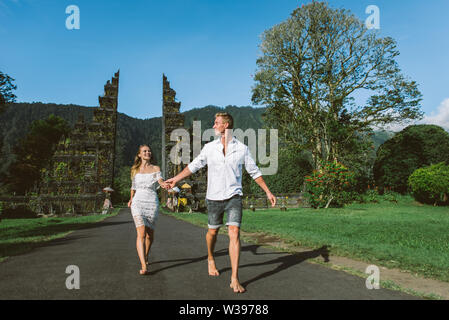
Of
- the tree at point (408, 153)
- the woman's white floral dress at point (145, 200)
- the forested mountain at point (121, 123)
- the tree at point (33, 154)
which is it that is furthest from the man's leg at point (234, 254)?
the forested mountain at point (121, 123)

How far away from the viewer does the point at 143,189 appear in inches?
185

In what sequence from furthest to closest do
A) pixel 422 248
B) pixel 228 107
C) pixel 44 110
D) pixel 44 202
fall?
pixel 228 107
pixel 44 110
pixel 44 202
pixel 422 248

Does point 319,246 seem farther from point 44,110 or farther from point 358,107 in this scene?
point 44,110

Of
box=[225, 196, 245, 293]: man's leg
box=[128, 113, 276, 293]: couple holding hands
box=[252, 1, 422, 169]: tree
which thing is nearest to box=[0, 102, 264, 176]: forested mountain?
box=[252, 1, 422, 169]: tree

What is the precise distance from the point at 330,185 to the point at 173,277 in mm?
17121

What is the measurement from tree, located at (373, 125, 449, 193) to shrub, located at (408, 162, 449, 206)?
13.7 feet

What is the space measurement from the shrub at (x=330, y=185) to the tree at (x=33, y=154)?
30.9m

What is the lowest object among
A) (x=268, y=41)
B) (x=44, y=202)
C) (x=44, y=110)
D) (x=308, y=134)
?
(x=44, y=202)

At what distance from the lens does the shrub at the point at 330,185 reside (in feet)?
61.3

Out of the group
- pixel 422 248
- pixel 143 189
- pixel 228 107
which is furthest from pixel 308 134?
pixel 228 107

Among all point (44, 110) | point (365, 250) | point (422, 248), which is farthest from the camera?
point (44, 110)

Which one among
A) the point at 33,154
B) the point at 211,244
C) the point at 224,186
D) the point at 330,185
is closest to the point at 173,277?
the point at 211,244
